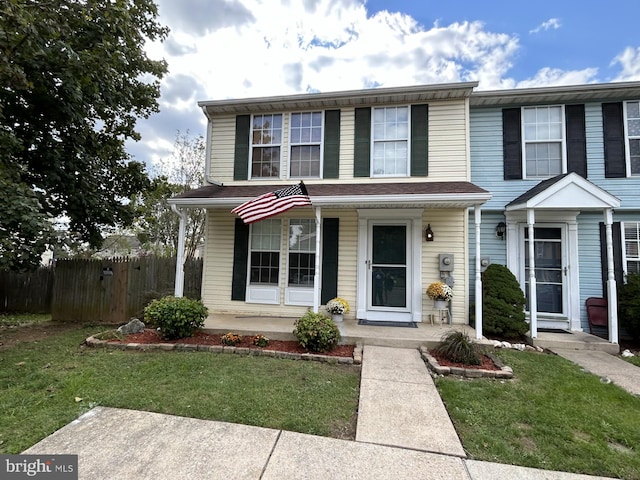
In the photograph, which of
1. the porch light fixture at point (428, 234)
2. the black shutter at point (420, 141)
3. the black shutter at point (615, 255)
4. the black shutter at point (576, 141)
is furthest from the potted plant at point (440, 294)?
the black shutter at point (576, 141)

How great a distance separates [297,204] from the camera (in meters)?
5.27

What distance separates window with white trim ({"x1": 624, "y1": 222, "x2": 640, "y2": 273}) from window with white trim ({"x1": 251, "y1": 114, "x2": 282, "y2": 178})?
7919 millimetres

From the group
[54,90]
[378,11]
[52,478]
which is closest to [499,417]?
[52,478]

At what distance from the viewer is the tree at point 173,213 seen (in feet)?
41.8

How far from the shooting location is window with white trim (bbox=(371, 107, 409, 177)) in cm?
675

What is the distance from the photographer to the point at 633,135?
258 inches

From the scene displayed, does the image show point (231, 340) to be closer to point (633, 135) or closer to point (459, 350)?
point (459, 350)

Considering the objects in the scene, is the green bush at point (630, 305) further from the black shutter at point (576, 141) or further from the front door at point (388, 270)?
the front door at point (388, 270)

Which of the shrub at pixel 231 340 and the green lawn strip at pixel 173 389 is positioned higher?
the shrub at pixel 231 340

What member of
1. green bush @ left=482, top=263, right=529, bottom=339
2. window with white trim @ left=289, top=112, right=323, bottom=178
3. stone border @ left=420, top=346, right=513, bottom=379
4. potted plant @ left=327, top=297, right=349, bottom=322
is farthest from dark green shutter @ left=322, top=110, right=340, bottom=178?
stone border @ left=420, top=346, right=513, bottom=379

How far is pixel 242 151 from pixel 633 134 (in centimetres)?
891

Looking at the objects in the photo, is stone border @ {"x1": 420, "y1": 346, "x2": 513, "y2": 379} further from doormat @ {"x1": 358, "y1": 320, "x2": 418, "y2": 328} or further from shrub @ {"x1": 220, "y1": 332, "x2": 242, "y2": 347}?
shrub @ {"x1": 220, "y1": 332, "x2": 242, "y2": 347}

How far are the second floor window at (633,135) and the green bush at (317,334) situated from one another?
756cm

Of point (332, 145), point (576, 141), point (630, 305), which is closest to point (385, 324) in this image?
point (332, 145)
